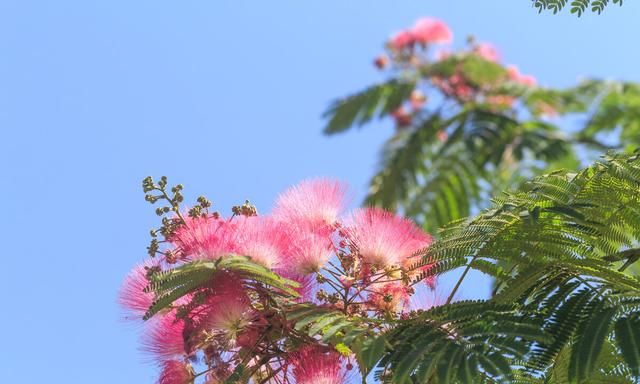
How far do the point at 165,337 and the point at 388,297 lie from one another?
514 mm

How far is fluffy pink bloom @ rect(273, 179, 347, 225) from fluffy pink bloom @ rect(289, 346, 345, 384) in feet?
1.15

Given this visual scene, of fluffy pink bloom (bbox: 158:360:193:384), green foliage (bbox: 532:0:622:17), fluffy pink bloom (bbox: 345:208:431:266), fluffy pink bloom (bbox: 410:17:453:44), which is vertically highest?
fluffy pink bloom (bbox: 410:17:453:44)

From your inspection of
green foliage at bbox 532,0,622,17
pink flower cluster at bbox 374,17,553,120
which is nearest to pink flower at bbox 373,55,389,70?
pink flower cluster at bbox 374,17,553,120

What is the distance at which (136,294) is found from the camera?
2.45m

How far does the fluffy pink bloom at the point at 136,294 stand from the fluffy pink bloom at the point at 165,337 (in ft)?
0.13

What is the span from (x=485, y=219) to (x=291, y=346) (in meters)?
0.55

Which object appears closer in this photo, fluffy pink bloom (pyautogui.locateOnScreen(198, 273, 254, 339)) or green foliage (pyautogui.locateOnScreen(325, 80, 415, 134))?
fluffy pink bloom (pyautogui.locateOnScreen(198, 273, 254, 339))

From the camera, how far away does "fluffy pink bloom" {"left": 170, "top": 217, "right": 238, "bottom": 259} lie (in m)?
2.32

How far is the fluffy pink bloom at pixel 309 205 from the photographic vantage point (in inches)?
97.9

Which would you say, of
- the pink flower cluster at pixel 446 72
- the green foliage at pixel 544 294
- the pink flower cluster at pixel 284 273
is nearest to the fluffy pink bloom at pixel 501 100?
the pink flower cluster at pixel 446 72

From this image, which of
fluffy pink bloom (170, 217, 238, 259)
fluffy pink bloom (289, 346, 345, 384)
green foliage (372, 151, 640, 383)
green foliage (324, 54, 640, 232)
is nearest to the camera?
green foliage (372, 151, 640, 383)

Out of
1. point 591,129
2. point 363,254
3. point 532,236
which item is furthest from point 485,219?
point 591,129

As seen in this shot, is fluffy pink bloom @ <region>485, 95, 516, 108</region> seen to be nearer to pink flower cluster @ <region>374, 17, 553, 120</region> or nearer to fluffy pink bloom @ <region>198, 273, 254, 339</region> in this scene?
pink flower cluster @ <region>374, 17, 553, 120</region>

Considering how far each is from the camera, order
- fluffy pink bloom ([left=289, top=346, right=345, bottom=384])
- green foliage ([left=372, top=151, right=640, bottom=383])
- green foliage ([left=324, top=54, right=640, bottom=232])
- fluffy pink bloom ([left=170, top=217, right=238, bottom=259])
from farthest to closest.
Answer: green foliage ([left=324, top=54, right=640, bottom=232]), fluffy pink bloom ([left=170, top=217, right=238, bottom=259]), fluffy pink bloom ([left=289, top=346, right=345, bottom=384]), green foliage ([left=372, top=151, right=640, bottom=383])
